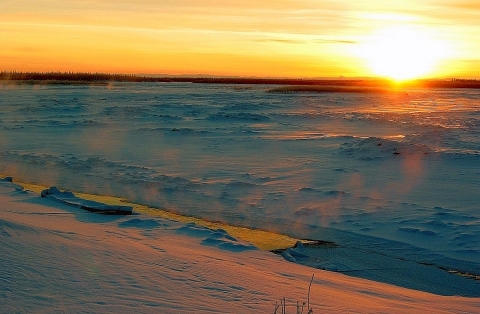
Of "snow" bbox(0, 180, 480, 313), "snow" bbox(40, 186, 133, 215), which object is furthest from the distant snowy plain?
"snow" bbox(40, 186, 133, 215)

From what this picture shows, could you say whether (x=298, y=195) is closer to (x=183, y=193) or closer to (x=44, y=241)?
(x=183, y=193)

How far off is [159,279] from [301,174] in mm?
6696

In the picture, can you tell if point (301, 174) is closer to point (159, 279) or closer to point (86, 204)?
point (86, 204)

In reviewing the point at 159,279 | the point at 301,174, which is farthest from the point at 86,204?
the point at 301,174

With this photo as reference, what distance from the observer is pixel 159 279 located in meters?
4.44

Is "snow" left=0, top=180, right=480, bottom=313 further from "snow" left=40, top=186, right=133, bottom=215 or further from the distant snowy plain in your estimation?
"snow" left=40, top=186, right=133, bottom=215

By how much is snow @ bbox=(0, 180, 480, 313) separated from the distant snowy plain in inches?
38.5

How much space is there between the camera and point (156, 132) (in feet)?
57.7

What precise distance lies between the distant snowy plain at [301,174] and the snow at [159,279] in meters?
0.98

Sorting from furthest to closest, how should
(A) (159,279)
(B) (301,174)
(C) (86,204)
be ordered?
(B) (301,174)
(C) (86,204)
(A) (159,279)

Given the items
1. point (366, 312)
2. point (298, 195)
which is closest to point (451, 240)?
point (298, 195)

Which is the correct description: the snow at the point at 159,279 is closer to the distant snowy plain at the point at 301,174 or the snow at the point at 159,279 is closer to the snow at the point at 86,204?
the distant snowy plain at the point at 301,174

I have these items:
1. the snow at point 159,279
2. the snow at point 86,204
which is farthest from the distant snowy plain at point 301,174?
the snow at point 86,204

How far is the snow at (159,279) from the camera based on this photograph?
3.89m
